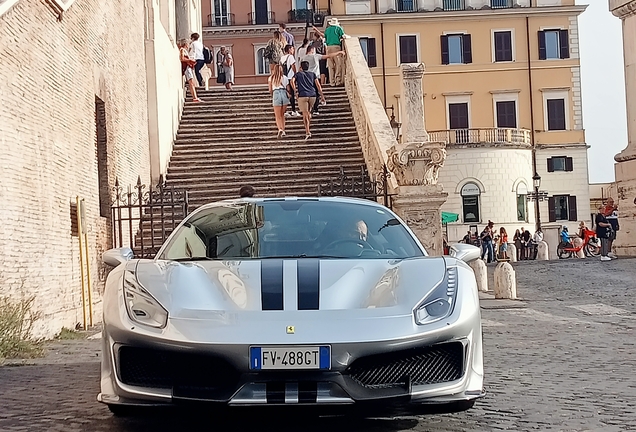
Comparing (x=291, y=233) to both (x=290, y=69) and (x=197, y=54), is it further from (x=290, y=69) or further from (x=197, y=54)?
(x=197, y=54)

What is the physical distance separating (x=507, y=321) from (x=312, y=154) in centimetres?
747

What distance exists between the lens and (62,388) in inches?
289

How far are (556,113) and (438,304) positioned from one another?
55.2m

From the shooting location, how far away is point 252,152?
64.6 feet

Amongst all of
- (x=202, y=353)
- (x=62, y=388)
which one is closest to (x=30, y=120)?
(x=62, y=388)

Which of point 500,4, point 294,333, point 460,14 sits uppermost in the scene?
point 500,4

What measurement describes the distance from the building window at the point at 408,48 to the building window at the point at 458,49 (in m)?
1.67

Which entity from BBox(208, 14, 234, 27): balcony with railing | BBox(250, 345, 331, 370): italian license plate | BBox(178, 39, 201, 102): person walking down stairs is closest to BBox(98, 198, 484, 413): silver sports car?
BBox(250, 345, 331, 370): italian license plate

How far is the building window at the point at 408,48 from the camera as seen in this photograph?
58.4m

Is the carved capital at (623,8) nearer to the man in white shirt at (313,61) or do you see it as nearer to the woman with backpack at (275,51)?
the man in white shirt at (313,61)

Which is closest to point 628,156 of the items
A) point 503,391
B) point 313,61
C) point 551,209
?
point 313,61

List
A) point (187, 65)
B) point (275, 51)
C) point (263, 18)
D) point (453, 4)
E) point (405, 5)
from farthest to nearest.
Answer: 1. point (263, 18)
2. point (453, 4)
3. point (405, 5)
4. point (187, 65)
5. point (275, 51)

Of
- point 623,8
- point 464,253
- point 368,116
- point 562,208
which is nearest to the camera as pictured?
point 464,253

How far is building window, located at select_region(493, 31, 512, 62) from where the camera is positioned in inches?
2309
